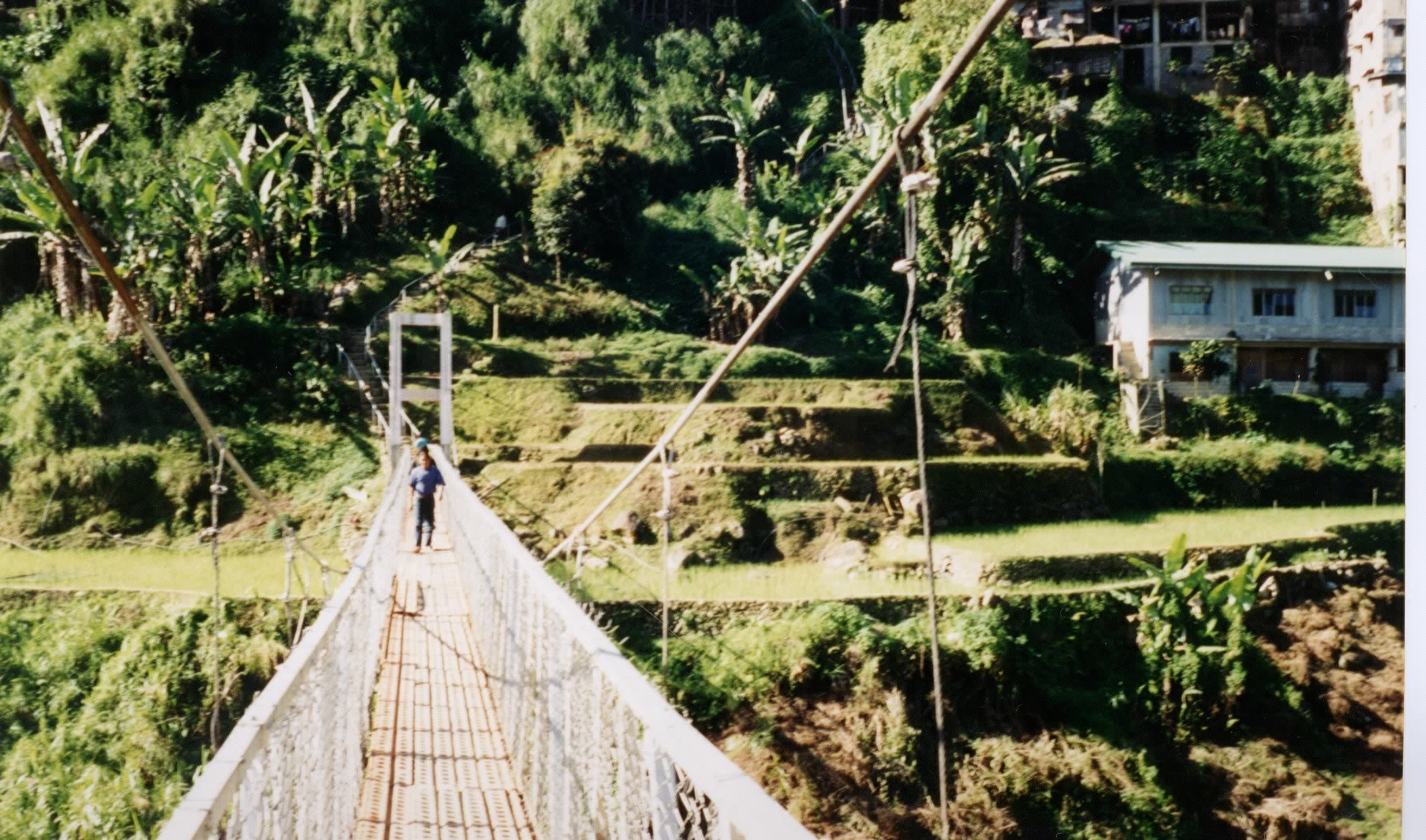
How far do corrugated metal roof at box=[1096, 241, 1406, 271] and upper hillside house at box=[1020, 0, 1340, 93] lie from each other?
474cm

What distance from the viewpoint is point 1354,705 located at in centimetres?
880

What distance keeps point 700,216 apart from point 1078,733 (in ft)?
35.1

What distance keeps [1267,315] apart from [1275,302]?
6.9 inches

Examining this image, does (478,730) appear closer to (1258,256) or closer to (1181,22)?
(1258,256)

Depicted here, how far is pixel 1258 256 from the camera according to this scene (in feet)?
45.4

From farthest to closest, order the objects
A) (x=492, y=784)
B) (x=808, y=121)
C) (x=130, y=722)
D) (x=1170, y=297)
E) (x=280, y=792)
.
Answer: (x=808, y=121) < (x=1170, y=297) < (x=130, y=722) < (x=492, y=784) < (x=280, y=792)

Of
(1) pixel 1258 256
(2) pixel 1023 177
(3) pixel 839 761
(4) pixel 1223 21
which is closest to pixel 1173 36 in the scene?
(4) pixel 1223 21

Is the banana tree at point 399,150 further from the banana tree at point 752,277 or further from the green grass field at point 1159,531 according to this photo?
the green grass field at point 1159,531

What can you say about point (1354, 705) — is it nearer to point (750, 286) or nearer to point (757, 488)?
point (757, 488)

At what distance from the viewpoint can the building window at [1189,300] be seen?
1390 cm

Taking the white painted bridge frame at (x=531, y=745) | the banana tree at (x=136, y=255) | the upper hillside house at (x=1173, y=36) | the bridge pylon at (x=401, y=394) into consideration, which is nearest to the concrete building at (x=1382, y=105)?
the upper hillside house at (x=1173, y=36)

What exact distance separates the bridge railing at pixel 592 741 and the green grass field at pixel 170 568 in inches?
226

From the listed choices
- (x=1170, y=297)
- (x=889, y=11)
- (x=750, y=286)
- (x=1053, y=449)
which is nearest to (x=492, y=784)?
(x=1053, y=449)

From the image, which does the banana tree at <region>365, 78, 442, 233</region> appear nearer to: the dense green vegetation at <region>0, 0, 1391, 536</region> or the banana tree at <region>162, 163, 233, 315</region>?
the dense green vegetation at <region>0, 0, 1391, 536</region>
